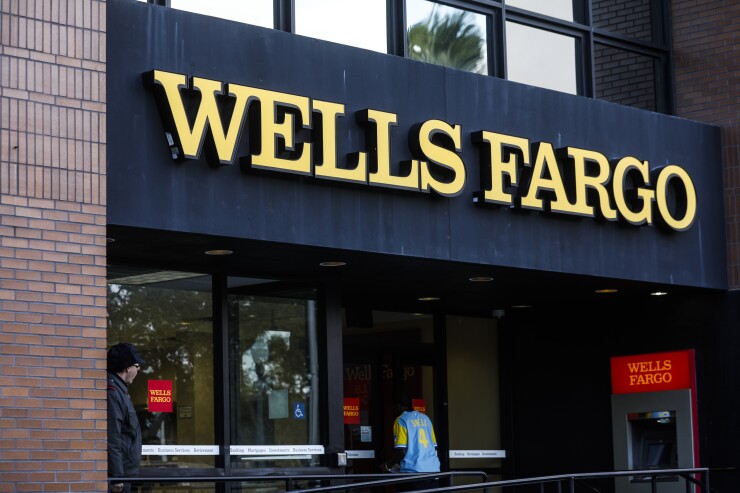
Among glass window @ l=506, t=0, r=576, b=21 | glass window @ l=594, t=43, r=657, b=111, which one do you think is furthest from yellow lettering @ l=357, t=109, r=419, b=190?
glass window @ l=594, t=43, r=657, b=111

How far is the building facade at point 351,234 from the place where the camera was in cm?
952

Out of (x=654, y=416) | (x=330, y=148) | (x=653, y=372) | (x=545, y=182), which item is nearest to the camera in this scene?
(x=330, y=148)

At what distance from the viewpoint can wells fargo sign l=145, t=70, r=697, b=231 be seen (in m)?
10.8

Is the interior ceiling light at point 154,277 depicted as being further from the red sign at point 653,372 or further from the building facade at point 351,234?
the red sign at point 653,372

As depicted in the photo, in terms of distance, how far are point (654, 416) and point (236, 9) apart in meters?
6.96

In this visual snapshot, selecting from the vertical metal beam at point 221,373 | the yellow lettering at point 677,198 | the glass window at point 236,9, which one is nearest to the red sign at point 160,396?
the vertical metal beam at point 221,373

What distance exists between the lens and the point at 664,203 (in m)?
14.5

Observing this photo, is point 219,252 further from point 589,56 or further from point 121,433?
point 589,56

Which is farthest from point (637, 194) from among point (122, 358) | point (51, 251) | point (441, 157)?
point (51, 251)

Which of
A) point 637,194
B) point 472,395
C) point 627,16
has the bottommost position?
point 472,395

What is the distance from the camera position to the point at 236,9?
12039 mm

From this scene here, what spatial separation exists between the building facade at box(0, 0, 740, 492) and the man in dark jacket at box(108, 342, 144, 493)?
0.47 meters

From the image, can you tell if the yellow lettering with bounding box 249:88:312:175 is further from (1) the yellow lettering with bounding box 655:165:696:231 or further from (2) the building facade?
(1) the yellow lettering with bounding box 655:165:696:231

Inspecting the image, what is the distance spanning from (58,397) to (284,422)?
13.7 feet
